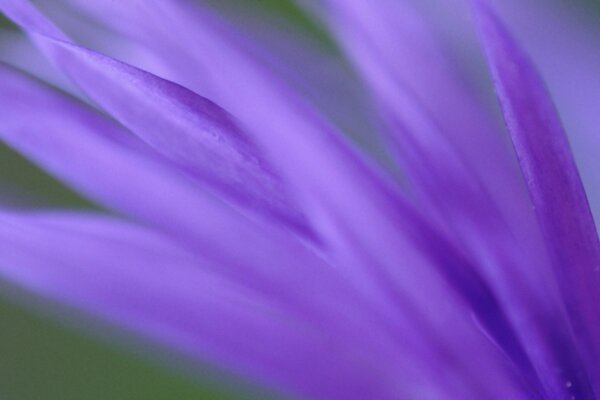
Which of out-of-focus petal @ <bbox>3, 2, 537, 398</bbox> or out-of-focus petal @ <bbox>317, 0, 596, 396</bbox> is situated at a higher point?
out-of-focus petal @ <bbox>317, 0, 596, 396</bbox>

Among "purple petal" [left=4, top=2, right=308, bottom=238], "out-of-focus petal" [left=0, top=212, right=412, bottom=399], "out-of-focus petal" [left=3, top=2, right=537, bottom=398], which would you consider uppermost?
"purple petal" [left=4, top=2, right=308, bottom=238]

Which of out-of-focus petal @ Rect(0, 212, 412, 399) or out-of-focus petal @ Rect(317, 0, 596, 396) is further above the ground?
out-of-focus petal @ Rect(317, 0, 596, 396)

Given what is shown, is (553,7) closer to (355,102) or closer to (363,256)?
(355,102)

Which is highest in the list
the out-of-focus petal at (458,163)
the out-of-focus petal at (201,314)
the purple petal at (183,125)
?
the out-of-focus petal at (458,163)

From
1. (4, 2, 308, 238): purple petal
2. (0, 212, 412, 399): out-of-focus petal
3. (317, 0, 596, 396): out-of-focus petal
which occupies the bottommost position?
(0, 212, 412, 399): out-of-focus petal

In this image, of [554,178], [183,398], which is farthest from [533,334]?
[183,398]

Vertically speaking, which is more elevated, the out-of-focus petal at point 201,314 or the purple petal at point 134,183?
the purple petal at point 134,183
